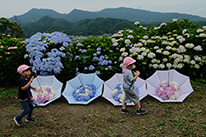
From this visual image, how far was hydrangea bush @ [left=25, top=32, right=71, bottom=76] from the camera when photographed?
518 cm

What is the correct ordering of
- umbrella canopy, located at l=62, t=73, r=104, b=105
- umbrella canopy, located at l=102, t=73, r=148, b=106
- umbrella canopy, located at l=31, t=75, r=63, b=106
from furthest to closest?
umbrella canopy, located at l=31, t=75, r=63, b=106
umbrella canopy, located at l=62, t=73, r=104, b=105
umbrella canopy, located at l=102, t=73, r=148, b=106

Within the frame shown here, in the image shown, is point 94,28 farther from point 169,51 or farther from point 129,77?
point 129,77

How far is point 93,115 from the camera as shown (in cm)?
402

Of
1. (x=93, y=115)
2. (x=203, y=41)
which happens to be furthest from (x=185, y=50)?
(x=93, y=115)

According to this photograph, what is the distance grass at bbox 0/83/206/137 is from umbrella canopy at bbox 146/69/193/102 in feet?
0.52

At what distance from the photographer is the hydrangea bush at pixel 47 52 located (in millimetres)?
5176

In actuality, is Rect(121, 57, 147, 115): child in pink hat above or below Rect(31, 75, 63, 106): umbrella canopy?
above

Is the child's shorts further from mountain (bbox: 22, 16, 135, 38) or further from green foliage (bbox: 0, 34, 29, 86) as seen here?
mountain (bbox: 22, 16, 135, 38)

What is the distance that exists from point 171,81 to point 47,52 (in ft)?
12.5

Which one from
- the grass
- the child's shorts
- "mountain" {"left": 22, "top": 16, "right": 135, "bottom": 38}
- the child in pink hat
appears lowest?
"mountain" {"left": 22, "top": 16, "right": 135, "bottom": 38}

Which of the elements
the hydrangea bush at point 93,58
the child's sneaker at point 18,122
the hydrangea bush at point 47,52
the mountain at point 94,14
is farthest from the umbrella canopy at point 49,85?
the mountain at point 94,14

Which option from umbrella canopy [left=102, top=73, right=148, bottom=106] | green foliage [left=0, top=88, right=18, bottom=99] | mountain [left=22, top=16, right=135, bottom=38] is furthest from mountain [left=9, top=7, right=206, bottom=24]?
umbrella canopy [left=102, top=73, right=148, bottom=106]

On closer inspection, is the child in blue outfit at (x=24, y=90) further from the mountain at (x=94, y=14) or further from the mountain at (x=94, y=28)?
the mountain at (x=94, y=14)

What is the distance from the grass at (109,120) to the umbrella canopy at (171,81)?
159 mm
